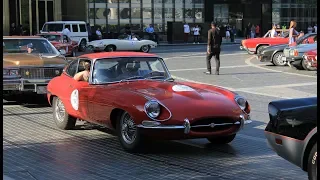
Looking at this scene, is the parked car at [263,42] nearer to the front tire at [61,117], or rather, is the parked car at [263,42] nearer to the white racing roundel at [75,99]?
the front tire at [61,117]

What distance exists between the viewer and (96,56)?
27.9 ft

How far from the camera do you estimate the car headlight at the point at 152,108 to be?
22.6 feet

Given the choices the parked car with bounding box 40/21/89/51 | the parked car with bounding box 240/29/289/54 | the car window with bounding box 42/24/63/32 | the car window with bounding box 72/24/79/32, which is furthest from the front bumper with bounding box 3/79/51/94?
the car window with bounding box 72/24/79/32

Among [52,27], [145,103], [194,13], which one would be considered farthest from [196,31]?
[145,103]

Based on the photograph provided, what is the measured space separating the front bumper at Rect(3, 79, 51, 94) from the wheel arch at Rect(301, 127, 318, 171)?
745 cm

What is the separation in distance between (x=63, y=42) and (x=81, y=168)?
21.3 m

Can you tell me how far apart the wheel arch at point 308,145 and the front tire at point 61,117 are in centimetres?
482

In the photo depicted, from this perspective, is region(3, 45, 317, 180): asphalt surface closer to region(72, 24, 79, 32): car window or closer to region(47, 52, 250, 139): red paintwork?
region(47, 52, 250, 139): red paintwork

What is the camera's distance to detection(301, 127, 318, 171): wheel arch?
16.3ft

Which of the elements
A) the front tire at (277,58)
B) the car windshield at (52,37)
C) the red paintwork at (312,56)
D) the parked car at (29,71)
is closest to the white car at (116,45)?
the car windshield at (52,37)

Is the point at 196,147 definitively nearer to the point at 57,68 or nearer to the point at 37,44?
the point at 57,68

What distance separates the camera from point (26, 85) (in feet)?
37.4

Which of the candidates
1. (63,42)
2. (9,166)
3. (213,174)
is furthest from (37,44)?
(63,42)

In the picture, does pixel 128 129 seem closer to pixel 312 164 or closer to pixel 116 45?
pixel 312 164
